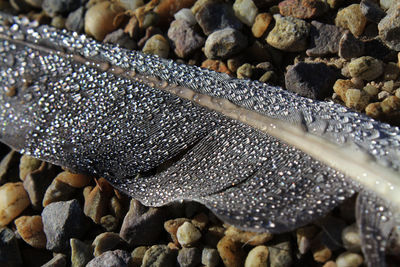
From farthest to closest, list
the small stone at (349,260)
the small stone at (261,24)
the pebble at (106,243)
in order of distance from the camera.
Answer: the small stone at (261,24) < the pebble at (106,243) < the small stone at (349,260)

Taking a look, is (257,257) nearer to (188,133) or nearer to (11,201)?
(188,133)

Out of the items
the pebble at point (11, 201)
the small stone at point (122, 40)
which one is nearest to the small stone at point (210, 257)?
the pebble at point (11, 201)

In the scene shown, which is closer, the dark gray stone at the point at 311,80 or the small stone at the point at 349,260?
the small stone at the point at 349,260

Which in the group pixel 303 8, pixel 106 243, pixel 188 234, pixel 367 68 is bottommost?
pixel 106 243

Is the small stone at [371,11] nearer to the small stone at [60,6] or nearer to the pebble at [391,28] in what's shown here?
the pebble at [391,28]

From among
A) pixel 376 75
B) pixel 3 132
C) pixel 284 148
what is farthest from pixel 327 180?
pixel 3 132

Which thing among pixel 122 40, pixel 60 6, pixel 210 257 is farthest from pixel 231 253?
pixel 60 6

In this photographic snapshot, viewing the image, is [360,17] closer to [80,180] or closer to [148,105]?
[148,105]
